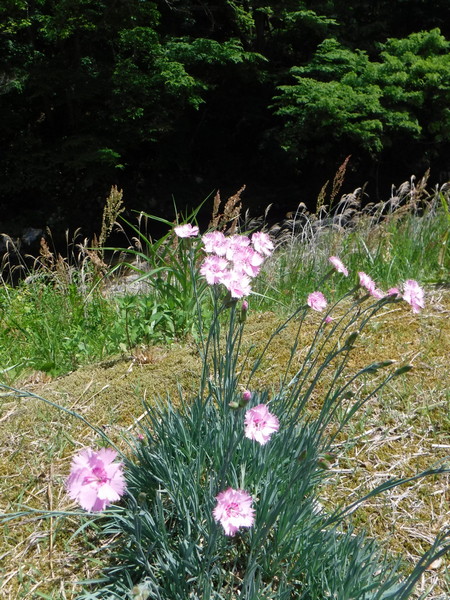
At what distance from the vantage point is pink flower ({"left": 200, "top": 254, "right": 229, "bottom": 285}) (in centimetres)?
126

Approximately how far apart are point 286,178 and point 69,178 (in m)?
4.66

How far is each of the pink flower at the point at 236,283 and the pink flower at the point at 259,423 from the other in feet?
0.79

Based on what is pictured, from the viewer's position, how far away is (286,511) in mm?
1340

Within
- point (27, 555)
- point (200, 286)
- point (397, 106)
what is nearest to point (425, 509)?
point (27, 555)

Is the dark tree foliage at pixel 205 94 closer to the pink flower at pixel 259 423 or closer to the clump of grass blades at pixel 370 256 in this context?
the clump of grass blades at pixel 370 256

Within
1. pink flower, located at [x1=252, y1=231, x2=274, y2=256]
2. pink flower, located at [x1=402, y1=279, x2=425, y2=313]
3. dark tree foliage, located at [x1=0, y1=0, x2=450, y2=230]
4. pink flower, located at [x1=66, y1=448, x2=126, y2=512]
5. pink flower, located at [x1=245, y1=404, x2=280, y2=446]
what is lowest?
dark tree foliage, located at [x1=0, y1=0, x2=450, y2=230]

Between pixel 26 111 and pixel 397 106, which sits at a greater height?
pixel 397 106

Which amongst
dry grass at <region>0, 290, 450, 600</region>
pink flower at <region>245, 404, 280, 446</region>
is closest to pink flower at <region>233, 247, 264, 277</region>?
pink flower at <region>245, 404, 280, 446</region>

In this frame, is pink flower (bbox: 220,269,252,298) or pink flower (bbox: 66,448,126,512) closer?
pink flower (bbox: 66,448,126,512)

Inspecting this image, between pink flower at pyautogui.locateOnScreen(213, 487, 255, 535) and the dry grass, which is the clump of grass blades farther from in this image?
pink flower at pyautogui.locateOnScreen(213, 487, 255, 535)

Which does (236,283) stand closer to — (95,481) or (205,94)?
(95,481)

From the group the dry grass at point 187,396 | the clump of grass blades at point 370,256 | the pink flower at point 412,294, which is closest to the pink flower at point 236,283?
the pink flower at point 412,294

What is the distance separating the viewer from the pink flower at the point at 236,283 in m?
1.20

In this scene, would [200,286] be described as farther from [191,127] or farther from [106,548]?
[191,127]
